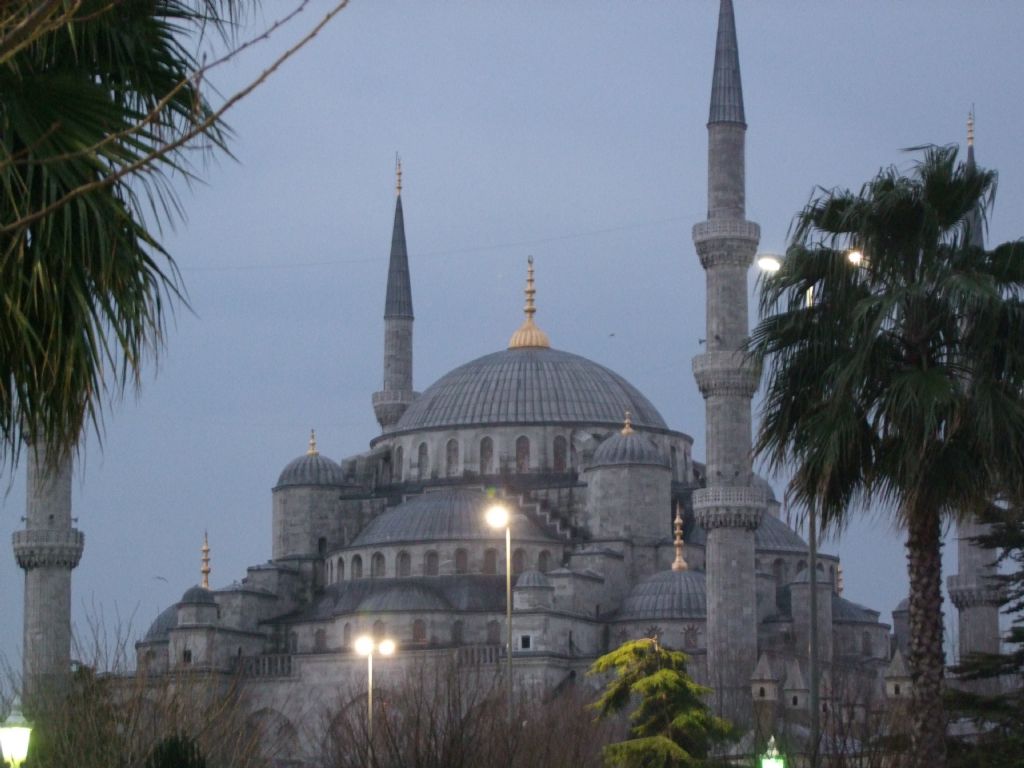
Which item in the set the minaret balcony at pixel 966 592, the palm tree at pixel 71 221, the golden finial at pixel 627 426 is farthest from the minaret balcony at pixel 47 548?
the palm tree at pixel 71 221

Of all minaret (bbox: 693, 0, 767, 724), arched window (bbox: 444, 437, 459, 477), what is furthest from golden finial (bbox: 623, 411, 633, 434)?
minaret (bbox: 693, 0, 767, 724)

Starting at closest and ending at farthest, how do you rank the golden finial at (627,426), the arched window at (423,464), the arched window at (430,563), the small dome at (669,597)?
the small dome at (669,597)
the arched window at (430,563)
the golden finial at (627,426)
the arched window at (423,464)

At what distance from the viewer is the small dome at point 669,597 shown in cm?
6788

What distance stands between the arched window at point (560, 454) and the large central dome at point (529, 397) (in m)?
0.80

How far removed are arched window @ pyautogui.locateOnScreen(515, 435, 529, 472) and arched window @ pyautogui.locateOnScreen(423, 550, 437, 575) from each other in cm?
832

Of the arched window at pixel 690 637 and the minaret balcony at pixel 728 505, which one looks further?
the arched window at pixel 690 637

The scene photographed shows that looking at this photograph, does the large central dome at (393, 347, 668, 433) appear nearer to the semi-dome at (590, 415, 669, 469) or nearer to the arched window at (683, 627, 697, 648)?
the semi-dome at (590, 415, 669, 469)

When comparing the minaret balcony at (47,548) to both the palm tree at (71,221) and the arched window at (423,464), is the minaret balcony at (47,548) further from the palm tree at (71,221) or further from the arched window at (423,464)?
the palm tree at (71,221)

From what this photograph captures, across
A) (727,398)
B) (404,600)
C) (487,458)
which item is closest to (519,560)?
(404,600)

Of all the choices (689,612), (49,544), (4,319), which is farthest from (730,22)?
(4,319)

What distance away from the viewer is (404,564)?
74438 millimetres

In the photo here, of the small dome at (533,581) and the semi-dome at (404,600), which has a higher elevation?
the small dome at (533,581)

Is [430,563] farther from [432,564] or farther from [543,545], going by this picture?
[543,545]

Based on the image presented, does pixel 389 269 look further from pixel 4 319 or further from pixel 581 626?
pixel 4 319
